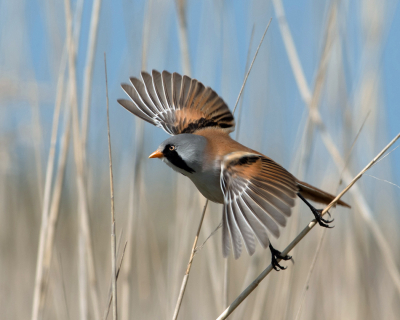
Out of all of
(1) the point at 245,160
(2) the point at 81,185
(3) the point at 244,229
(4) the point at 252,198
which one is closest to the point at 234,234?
(3) the point at 244,229

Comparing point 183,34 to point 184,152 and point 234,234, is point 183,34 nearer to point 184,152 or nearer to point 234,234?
point 184,152

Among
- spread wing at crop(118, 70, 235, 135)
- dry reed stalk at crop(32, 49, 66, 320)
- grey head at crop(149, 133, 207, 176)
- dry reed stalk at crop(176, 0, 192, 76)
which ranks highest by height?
dry reed stalk at crop(176, 0, 192, 76)

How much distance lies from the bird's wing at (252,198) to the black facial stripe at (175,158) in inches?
6.2

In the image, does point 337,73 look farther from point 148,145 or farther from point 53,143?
point 53,143

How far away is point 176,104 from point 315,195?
785mm

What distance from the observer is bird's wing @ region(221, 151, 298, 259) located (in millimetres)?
1083

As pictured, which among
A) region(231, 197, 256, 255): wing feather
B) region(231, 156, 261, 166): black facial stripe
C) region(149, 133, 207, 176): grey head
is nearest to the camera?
region(231, 197, 256, 255): wing feather

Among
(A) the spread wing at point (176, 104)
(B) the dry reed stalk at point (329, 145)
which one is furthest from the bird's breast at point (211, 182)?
(B) the dry reed stalk at point (329, 145)

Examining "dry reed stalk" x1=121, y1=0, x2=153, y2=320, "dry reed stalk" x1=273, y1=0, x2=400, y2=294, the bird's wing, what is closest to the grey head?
the bird's wing

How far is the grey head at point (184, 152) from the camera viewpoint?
1.58 meters

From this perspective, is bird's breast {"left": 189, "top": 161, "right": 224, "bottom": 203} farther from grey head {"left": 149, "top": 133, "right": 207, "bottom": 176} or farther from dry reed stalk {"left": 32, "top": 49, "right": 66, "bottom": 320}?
dry reed stalk {"left": 32, "top": 49, "right": 66, "bottom": 320}

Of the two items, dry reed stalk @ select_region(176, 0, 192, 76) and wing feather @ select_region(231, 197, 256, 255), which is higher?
dry reed stalk @ select_region(176, 0, 192, 76)

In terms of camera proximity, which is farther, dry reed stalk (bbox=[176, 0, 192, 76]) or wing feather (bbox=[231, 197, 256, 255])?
dry reed stalk (bbox=[176, 0, 192, 76])

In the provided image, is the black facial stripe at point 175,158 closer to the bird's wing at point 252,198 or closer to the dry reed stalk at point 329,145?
the bird's wing at point 252,198
